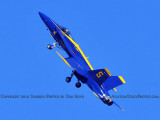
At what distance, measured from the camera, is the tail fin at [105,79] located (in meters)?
37.3

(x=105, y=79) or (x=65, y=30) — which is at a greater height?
(x=65, y=30)

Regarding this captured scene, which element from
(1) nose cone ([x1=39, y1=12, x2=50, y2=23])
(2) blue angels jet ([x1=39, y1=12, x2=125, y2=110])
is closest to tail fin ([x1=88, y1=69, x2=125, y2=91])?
(2) blue angels jet ([x1=39, y1=12, x2=125, y2=110])

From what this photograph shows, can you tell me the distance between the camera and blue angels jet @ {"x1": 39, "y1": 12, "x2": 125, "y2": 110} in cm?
3775

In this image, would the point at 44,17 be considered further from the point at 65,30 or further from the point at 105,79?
the point at 105,79

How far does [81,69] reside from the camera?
39344 mm

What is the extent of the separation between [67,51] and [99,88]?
6.04m

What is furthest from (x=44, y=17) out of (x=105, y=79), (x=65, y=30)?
(x=105, y=79)

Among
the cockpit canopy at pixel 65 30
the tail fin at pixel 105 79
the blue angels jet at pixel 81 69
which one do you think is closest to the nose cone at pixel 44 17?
the blue angels jet at pixel 81 69

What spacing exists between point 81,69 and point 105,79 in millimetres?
2882

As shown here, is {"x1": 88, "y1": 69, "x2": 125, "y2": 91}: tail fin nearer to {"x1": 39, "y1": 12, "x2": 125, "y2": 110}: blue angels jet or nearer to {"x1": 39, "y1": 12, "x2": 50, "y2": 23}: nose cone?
{"x1": 39, "y1": 12, "x2": 125, "y2": 110}: blue angels jet

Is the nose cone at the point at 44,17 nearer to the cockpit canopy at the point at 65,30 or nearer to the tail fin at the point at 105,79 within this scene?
the cockpit canopy at the point at 65,30

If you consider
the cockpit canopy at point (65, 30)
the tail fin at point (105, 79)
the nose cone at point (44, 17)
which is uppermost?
the nose cone at point (44, 17)

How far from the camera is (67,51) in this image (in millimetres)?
41906

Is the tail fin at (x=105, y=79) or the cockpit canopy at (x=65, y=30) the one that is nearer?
the tail fin at (x=105, y=79)
